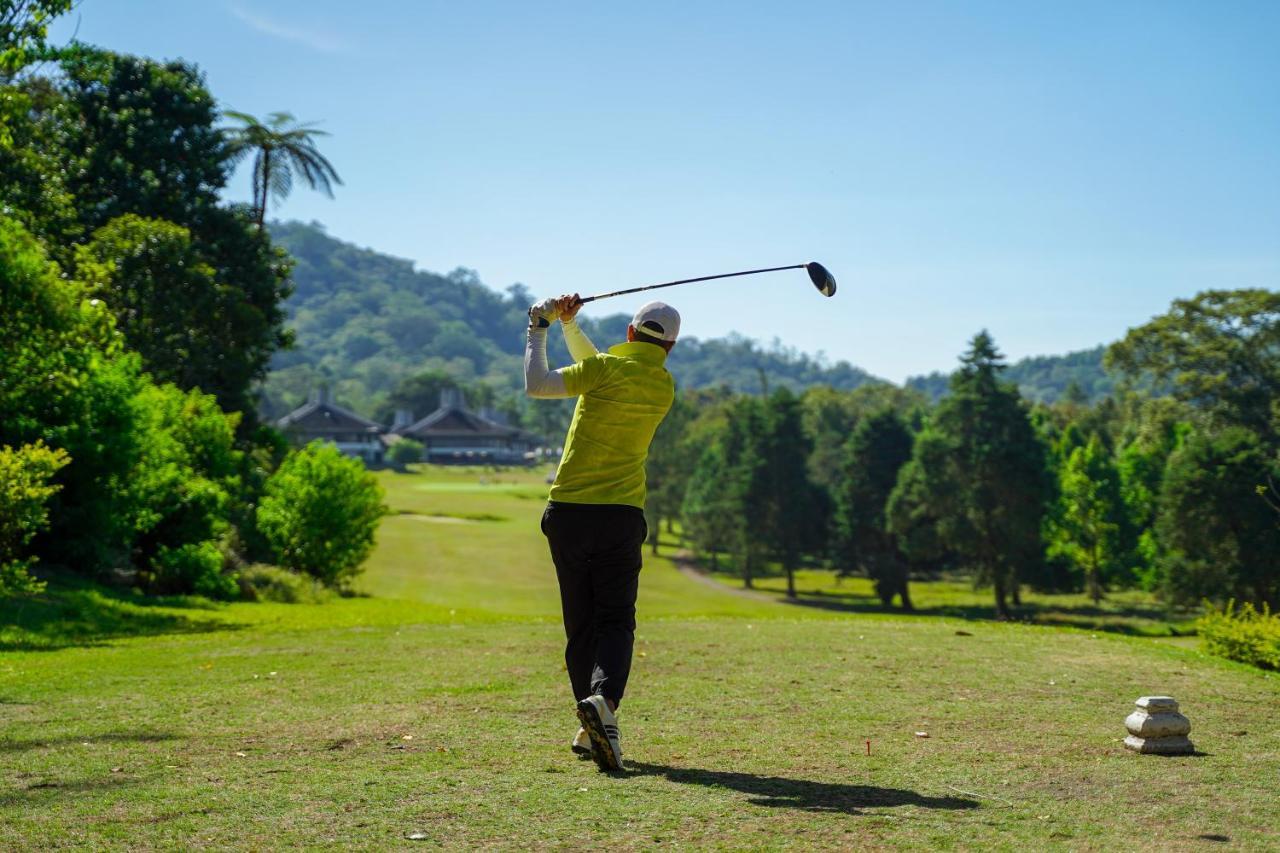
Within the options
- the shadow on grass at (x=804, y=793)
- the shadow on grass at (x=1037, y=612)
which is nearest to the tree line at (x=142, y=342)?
the shadow on grass at (x=804, y=793)

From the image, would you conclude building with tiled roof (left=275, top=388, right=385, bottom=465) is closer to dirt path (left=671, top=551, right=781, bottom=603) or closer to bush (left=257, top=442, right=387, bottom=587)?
dirt path (left=671, top=551, right=781, bottom=603)

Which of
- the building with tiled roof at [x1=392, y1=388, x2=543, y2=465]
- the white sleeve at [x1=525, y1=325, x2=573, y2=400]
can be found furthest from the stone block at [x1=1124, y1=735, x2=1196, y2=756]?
the building with tiled roof at [x1=392, y1=388, x2=543, y2=465]

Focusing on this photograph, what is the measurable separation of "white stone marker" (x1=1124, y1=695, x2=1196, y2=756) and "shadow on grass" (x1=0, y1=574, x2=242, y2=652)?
12777mm

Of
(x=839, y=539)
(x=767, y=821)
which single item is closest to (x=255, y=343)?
(x=767, y=821)

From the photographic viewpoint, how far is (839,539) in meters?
81.1

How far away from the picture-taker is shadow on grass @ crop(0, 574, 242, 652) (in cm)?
1648

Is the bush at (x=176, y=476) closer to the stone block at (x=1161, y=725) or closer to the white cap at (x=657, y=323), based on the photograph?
the white cap at (x=657, y=323)

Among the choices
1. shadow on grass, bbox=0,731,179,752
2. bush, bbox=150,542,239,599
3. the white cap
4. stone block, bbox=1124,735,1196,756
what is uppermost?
the white cap

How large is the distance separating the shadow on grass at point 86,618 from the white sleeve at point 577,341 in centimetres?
1016

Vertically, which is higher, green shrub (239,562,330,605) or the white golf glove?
the white golf glove

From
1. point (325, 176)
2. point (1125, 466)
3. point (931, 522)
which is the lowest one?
point (931, 522)

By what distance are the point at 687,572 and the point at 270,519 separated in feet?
182

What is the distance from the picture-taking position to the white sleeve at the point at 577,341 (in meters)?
7.80

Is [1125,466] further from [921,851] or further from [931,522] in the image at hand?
[921,851]
